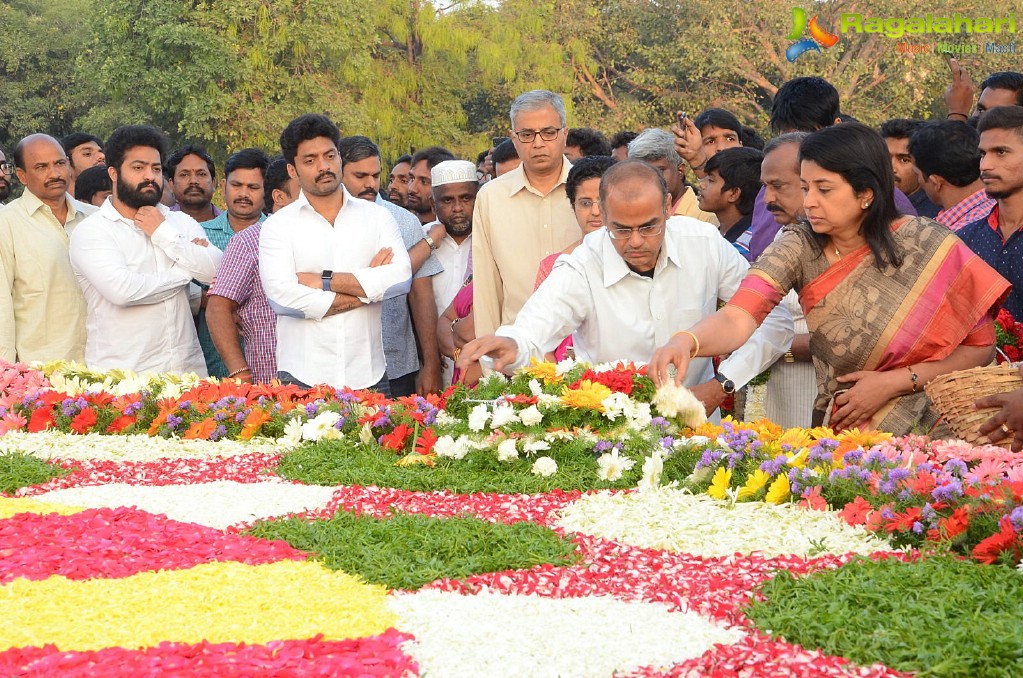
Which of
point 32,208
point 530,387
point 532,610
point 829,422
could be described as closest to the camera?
point 532,610

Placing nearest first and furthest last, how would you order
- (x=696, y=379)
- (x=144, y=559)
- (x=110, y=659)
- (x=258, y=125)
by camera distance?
1. (x=110, y=659)
2. (x=144, y=559)
3. (x=696, y=379)
4. (x=258, y=125)

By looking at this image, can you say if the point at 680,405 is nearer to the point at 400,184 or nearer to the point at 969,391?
the point at 969,391

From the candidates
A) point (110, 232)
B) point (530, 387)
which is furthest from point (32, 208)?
point (530, 387)

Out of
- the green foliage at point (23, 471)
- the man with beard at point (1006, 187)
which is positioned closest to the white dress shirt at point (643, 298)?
the man with beard at point (1006, 187)

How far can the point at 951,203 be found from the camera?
7199 mm

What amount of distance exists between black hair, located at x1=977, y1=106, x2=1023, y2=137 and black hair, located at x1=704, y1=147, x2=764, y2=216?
154cm

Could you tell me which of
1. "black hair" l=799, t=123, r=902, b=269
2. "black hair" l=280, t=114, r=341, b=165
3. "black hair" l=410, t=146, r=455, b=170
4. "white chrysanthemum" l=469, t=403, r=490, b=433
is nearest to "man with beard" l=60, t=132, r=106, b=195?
"black hair" l=410, t=146, r=455, b=170

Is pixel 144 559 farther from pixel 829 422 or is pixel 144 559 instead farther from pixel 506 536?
pixel 829 422

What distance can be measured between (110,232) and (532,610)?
5119mm

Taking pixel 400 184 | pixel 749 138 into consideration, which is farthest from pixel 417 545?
pixel 400 184

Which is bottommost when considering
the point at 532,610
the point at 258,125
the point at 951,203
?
the point at 532,610

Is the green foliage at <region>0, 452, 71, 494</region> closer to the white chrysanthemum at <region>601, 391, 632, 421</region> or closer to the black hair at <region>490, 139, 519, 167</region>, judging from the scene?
the white chrysanthemum at <region>601, 391, 632, 421</region>

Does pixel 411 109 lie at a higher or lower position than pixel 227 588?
higher

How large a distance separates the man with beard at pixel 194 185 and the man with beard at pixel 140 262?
1.45 meters
